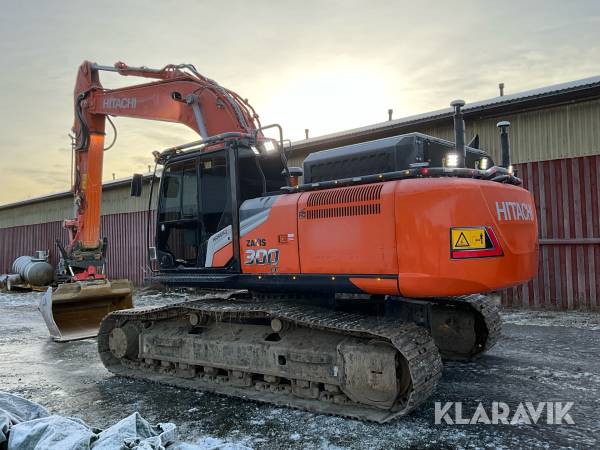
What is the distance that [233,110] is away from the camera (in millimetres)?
6984

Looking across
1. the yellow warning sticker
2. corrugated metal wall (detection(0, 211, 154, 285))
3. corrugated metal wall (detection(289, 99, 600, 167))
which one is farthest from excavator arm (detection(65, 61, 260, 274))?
corrugated metal wall (detection(0, 211, 154, 285))

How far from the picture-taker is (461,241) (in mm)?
4246

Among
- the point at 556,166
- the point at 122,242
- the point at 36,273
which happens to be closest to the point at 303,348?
the point at 556,166

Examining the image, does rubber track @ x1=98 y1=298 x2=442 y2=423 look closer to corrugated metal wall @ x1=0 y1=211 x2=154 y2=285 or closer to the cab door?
the cab door

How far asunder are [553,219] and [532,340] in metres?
4.17

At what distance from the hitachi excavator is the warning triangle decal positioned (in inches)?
0.4

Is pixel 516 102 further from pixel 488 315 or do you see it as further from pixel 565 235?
pixel 488 315

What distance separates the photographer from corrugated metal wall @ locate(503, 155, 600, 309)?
10.3 metres

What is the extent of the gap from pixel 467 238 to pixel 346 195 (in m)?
1.25

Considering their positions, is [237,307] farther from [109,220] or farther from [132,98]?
[109,220]

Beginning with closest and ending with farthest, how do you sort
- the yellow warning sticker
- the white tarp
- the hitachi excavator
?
the white tarp → the yellow warning sticker → the hitachi excavator

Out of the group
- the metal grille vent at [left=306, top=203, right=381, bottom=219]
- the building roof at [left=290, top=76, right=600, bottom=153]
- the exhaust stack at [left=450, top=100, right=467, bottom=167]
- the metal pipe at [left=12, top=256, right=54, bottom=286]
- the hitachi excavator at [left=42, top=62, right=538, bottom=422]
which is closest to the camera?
the hitachi excavator at [left=42, top=62, right=538, bottom=422]

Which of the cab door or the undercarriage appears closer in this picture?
the undercarriage

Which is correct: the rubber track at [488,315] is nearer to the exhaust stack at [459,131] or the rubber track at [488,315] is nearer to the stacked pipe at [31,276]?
the exhaust stack at [459,131]
